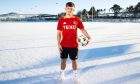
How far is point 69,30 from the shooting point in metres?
5.00

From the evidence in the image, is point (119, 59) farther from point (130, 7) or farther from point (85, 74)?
point (130, 7)

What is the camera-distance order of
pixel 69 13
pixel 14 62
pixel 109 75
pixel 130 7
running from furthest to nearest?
1. pixel 130 7
2. pixel 14 62
3. pixel 109 75
4. pixel 69 13

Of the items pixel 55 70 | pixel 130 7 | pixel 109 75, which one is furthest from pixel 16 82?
pixel 130 7

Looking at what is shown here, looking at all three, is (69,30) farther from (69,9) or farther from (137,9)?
(137,9)

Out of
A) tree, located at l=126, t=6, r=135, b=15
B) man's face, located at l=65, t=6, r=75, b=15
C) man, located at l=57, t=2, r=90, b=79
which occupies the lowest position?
tree, located at l=126, t=6, r=135, b=15

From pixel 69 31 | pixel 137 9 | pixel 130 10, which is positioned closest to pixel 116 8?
pixel 130 10

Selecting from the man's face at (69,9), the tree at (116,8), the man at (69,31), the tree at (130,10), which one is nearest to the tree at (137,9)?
the tree at (130,10)

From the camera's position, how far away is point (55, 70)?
6547 mm

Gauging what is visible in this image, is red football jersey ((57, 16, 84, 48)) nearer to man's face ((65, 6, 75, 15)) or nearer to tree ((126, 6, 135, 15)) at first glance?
man's face ((65, 6, 75, 15))

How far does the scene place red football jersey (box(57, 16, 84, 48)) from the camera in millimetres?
4965

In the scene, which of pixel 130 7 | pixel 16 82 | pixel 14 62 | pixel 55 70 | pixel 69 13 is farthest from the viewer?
pixel 130 7

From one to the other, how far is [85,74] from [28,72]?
137 centimetres

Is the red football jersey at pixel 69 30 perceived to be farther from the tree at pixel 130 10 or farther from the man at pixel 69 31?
the tree at pixel 130 10

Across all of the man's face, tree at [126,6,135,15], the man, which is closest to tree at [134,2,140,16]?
tree at [126,6,135,15]
